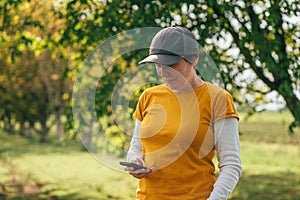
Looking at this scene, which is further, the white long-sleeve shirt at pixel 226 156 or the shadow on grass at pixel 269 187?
the shadow on grass at pixel 269 187

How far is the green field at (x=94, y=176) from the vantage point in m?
15.6

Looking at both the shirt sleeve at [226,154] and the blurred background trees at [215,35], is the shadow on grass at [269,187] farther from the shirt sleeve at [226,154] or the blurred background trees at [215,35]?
the shirt sleeve at [226,154]

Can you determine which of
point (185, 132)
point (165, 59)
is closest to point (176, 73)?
point (165, 59)

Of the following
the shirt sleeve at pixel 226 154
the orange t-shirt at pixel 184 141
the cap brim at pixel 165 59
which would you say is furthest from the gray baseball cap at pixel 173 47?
the shirt sleeve at pixel 226 154

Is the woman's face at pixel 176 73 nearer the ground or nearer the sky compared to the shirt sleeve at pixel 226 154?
nearer the sky

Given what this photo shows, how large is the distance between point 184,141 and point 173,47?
0.48m

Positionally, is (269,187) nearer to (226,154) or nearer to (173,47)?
(226,154)

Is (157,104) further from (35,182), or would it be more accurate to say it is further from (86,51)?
(35,182)

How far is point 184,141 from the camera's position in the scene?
10.1 feet

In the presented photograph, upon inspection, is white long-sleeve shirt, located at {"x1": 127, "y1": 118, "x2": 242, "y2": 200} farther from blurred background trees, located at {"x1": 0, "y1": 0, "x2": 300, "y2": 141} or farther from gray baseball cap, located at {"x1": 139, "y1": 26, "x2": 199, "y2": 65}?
blurred background trees, located at {"x1": 0, "y1": 0, "x2": 300, "y2": 141}

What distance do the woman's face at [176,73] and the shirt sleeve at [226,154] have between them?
277 mm

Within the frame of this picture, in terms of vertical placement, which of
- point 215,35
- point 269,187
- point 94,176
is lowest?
point 94,176

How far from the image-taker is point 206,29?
968 centimetres

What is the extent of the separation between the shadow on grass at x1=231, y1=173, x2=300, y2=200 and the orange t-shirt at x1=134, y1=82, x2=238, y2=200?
11915 millimetres
